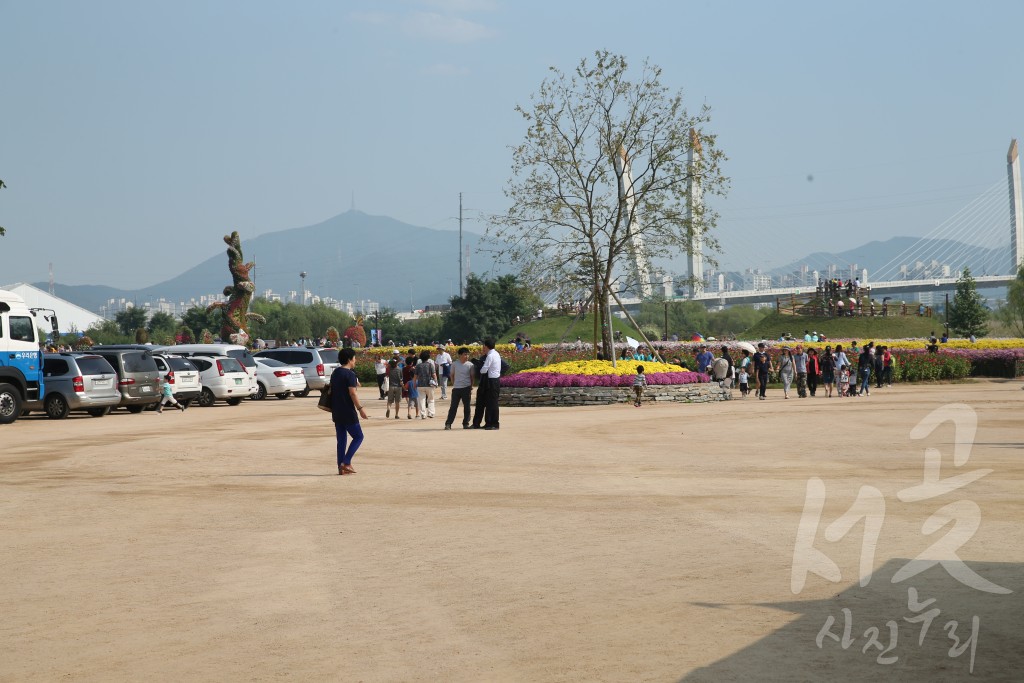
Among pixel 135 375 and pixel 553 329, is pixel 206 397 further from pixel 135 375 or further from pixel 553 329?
pixel 553 329

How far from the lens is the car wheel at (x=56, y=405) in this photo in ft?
95.0

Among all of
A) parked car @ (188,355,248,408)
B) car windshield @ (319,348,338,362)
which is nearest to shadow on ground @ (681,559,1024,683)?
parked car @ (188,355,248,408)

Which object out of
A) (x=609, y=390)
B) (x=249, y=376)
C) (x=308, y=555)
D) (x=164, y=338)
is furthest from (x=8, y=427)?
(x=164, y=338)

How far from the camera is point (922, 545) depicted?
9.11 metres

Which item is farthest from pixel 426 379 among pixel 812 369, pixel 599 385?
pixel 812 369

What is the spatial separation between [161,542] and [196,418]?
1930cm

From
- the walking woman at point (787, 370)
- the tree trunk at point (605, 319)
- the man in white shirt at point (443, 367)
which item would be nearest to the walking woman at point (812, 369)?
the walking woman at point (787, 370)

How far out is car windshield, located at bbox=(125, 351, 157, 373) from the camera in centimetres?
3080

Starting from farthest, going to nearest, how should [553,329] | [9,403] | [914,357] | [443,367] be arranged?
[553,329] < [914,357] < [443,367] < [9,403]

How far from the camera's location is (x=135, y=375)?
101 ft

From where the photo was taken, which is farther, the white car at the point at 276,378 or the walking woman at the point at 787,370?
the white car at the point at 276,378

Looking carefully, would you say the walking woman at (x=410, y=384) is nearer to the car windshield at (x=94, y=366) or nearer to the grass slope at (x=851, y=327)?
the car windshield at (x=94, y=366)

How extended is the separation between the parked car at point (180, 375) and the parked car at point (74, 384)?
319 centimetres

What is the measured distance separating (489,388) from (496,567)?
1387cm
